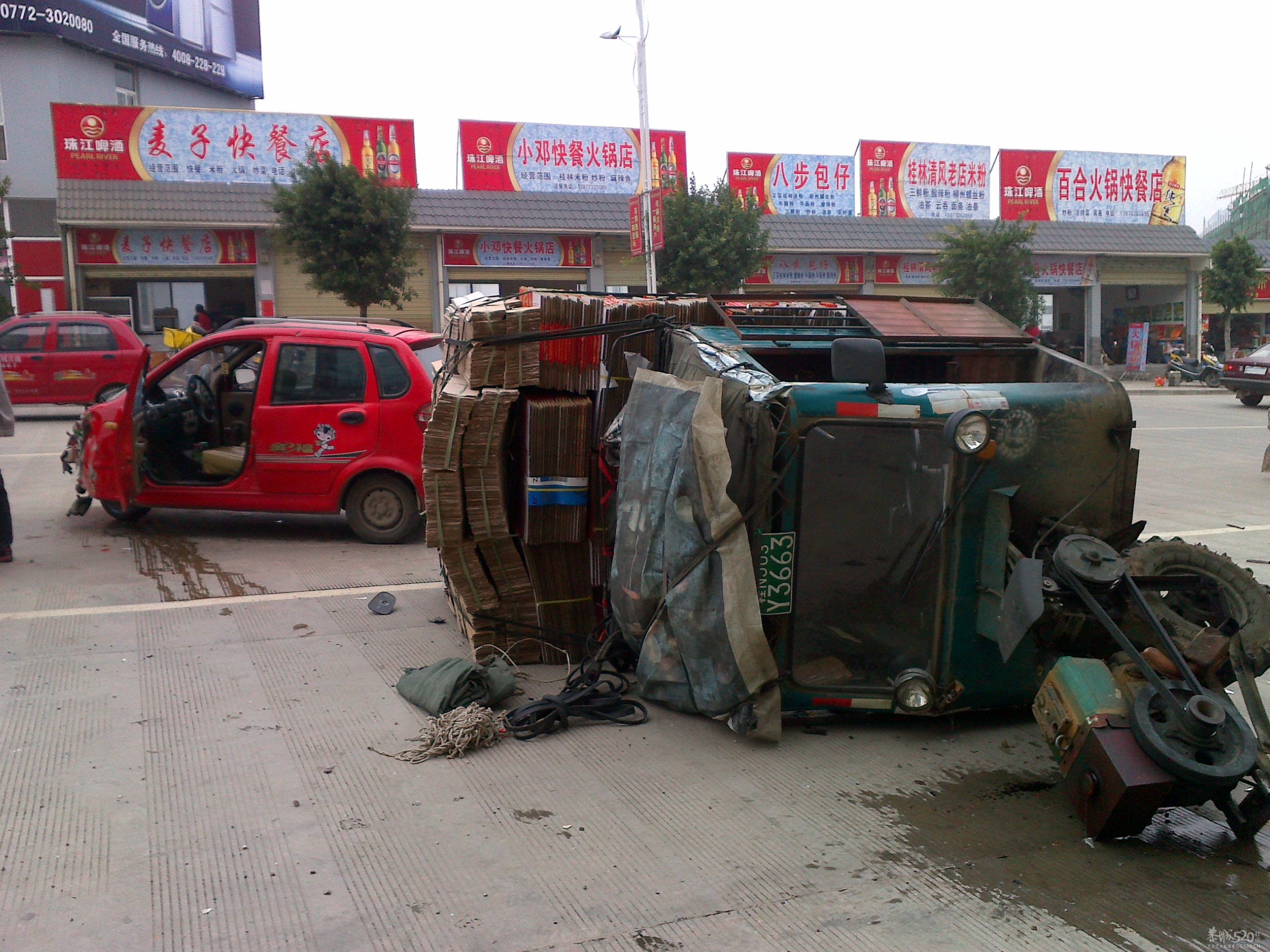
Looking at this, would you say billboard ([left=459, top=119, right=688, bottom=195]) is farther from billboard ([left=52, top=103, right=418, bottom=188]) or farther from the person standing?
the person standing

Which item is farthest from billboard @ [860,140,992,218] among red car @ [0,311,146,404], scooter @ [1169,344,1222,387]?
red car @ [0,311,146,404]

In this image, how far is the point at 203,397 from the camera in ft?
27.8

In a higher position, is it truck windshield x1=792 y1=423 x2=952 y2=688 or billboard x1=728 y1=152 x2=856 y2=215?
billboard x1=728 y1=152 x2=856 y2=215

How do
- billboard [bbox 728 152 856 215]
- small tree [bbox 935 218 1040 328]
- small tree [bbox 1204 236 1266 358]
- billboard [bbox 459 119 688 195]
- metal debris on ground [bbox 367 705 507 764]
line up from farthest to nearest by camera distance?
small tree [bbox 1204 236 1266 358] < billboard [bbox 728 152 856 215] < small tree [bbox 935 218 1040 328] < billboard [bbox 459 119 688 195] < metal debris on ground [bbox 367 705 507 764]

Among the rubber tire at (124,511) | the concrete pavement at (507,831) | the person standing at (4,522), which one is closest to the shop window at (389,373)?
the rubber tire at (124,511)

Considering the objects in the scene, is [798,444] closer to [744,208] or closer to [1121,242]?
[744,208]

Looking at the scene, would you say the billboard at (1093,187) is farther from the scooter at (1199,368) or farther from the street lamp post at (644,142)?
the street lamp post at (644,142)

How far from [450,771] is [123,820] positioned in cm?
117

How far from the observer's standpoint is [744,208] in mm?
25297

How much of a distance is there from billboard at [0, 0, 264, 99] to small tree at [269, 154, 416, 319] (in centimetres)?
1404

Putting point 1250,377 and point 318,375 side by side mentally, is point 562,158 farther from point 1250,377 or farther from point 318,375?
point 318,375

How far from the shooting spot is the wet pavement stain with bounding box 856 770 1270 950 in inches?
117

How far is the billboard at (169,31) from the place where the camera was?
29.1 m

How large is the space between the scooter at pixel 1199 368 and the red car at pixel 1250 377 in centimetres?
708
